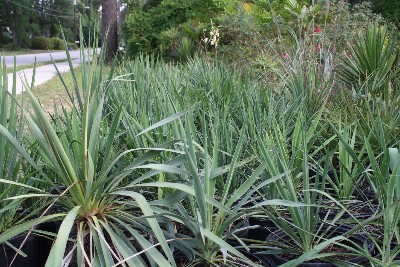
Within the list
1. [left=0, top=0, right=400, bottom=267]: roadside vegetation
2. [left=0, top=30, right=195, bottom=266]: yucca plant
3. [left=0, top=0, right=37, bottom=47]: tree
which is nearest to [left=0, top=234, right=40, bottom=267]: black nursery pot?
[left=0, top=0, right=400, bottom=267]: roadside vegetation

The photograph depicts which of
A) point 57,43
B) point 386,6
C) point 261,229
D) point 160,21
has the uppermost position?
point 386,6

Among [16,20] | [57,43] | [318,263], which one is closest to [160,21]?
[318,263]

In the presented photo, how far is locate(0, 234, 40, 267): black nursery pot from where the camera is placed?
6.10ft

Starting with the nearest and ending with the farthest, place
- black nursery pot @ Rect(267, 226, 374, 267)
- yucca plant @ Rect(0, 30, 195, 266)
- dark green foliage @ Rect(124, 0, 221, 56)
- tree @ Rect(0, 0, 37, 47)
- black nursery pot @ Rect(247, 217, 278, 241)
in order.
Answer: yucca plant @ Rect(0, 30, 195, 266) < black nursery pot @ Rect(267, 226, 374, 267) < black nursery pot @ Rect(247, 217, 278, 241) < dark green foliage @ Rect(124, 0, 221, 56) < tree @ Rect(0, 0, 37, 47)

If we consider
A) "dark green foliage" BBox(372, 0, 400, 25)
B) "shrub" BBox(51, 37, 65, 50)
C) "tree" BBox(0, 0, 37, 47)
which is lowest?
"shrub" BBox(51, 37, 65, 50)

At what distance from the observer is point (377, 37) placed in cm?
456

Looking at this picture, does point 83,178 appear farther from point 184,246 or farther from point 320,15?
point 320,15

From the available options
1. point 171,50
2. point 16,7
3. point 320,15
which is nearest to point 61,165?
point 320,15

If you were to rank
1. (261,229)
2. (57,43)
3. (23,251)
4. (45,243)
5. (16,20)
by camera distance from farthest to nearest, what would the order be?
(16,20), (57,43), (45,243), (261,229), (23,251)

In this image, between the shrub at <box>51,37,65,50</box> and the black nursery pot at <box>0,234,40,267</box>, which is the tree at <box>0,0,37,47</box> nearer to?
the shrub at <box>51,37,65,50</box>

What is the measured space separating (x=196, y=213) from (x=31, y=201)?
0.88 meters

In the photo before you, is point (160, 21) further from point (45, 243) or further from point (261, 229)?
point (261, 229)

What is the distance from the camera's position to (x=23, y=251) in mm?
1953

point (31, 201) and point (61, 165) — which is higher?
point (61, 165)
